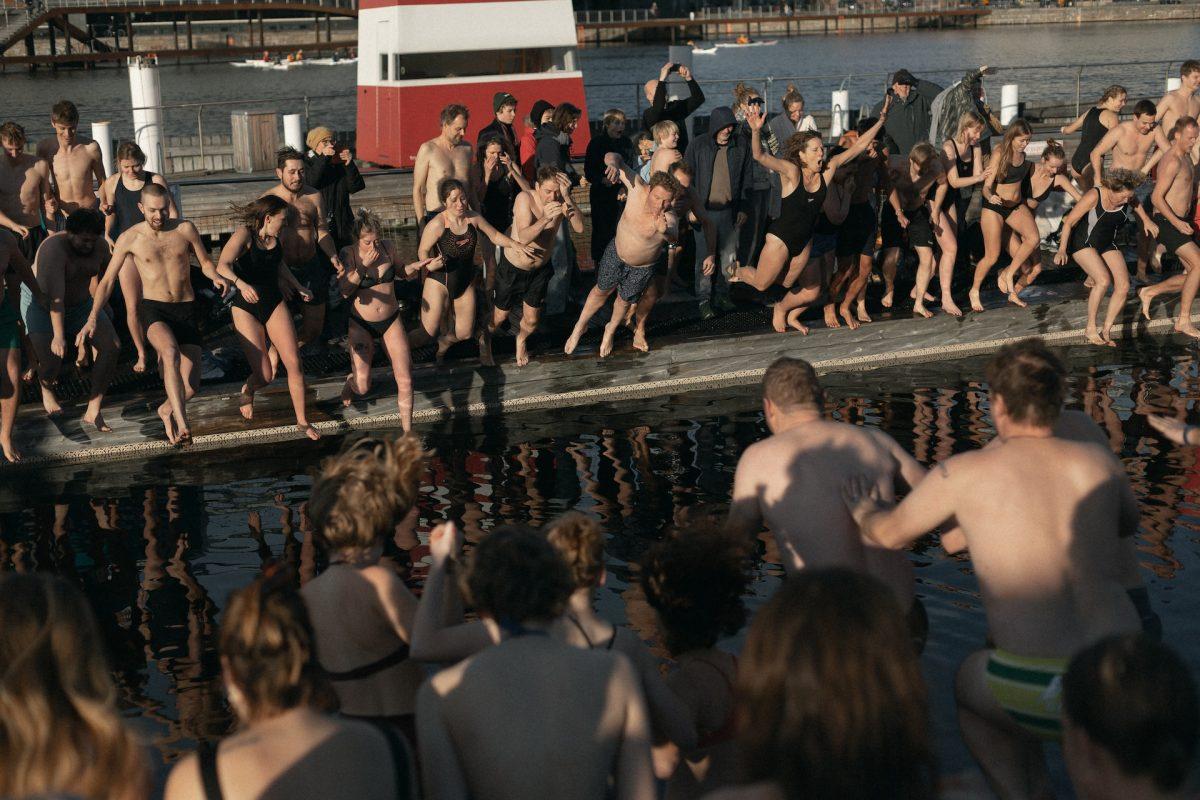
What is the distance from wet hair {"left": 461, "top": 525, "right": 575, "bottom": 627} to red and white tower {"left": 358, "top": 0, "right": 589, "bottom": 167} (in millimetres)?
15935

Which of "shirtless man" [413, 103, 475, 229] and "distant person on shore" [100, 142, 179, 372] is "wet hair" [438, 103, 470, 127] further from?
"distant person on shore" [100, 142, 179, 372]

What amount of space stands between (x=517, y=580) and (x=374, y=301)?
22.1 feet

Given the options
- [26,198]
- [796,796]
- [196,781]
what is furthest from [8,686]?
[26,198]

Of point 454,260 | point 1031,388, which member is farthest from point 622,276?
point 1031,388

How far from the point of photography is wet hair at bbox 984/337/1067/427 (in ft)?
14.7

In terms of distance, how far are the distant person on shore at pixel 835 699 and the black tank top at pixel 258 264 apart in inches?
292

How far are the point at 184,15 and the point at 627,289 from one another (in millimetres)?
80784

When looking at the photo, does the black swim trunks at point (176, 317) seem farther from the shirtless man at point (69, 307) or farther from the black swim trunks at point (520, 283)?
the black swim trunks at point (520, 283)

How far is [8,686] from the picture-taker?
2865mm

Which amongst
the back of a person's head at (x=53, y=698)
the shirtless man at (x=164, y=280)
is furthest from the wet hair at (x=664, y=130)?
the back of a person's head at (x=53, y=698)

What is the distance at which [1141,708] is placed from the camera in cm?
269

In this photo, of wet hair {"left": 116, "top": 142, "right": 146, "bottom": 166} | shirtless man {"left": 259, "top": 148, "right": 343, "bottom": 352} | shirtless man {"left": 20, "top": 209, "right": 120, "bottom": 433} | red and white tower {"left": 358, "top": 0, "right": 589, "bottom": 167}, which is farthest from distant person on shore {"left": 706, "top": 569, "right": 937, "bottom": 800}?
red and white tower {"left": 358, "top": 0, "right": 589, "bottom": 167}

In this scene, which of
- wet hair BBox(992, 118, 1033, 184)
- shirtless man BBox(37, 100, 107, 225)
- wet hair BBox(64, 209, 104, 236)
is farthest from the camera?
shirtless man BBox(37, 100, 107, 225)

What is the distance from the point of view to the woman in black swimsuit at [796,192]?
10.7m
